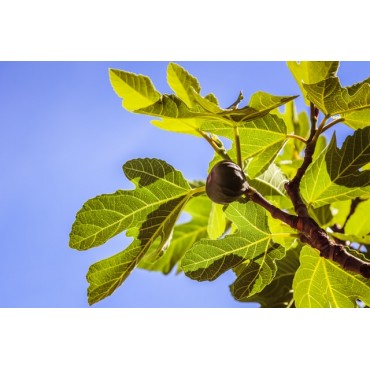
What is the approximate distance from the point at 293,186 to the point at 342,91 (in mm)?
315

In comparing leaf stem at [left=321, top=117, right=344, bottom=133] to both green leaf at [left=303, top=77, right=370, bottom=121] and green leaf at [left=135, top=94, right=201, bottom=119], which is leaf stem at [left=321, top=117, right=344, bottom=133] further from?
green leaf at [left=135, top=94, right=201, bottom=119]

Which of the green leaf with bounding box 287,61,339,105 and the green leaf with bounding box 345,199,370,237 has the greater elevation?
the green leaf with bounding box 287,61,339,105

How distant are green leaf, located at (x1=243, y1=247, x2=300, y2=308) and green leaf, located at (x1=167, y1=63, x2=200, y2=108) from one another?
2.85ft

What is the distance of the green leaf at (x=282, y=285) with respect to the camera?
232 centimetres

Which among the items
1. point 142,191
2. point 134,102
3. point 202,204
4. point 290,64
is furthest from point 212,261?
point 202,204

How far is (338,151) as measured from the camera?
175cm

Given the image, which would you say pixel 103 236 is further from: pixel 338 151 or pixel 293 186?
pixel 338 151

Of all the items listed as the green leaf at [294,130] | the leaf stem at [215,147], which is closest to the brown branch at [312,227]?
the leaf stem at [215,147]

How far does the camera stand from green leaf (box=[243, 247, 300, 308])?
7.63 ft

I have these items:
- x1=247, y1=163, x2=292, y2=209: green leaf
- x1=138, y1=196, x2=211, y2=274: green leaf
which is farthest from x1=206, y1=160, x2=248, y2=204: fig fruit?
x1=138, y1=196, x2=211, y2=274: green leaf

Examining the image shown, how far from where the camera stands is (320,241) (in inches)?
60.1

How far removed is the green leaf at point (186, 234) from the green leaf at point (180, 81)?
968 millimetres

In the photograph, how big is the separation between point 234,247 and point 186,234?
1.04m

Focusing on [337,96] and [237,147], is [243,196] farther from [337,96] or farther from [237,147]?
[337,96]
